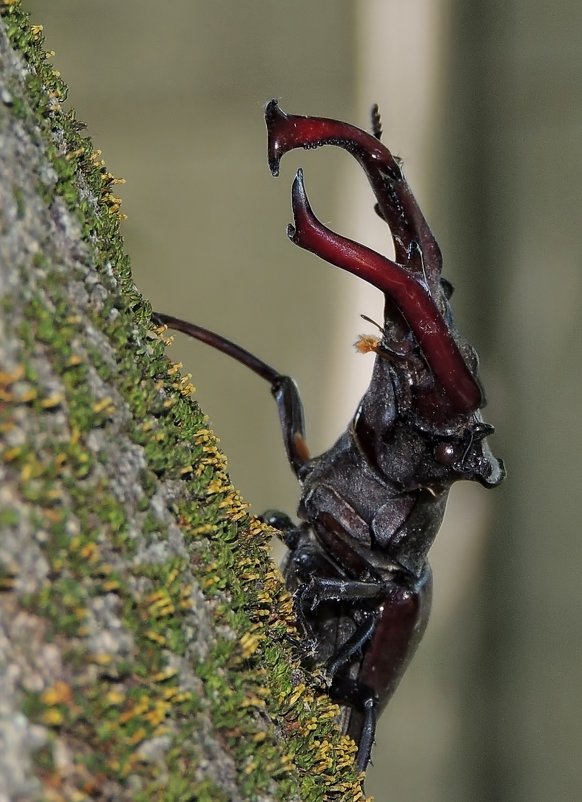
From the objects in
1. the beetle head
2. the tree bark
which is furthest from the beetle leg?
the tree bark

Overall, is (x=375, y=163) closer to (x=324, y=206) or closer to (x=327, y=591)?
(x=327, y=591)

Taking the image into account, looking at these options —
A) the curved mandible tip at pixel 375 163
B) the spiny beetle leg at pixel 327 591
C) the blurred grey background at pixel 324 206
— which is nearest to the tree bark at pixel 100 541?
the curved mandible tip at pixel 375 163

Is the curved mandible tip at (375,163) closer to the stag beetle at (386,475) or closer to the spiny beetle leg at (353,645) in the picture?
the stag beetle at (386,475)

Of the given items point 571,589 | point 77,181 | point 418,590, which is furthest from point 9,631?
point 571,589

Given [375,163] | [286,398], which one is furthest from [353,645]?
[375,163]

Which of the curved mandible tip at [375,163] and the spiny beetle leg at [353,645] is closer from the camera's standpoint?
the curved mandible tip at [375,163]

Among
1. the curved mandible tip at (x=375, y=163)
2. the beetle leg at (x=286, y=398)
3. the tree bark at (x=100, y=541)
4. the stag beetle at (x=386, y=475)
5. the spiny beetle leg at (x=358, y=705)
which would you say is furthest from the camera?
the beetle leg at (x=286, y=398)
